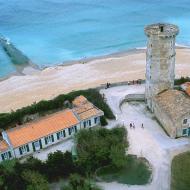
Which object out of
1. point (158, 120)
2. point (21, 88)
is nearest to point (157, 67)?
point (158, 120)

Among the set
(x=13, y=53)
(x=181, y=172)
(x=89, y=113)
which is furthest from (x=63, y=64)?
(x=181, y=172)

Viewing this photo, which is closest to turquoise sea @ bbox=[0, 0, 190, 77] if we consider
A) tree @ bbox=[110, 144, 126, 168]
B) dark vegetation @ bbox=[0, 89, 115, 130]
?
dark vegetation @ bbox=[0, 89, 115, 130]

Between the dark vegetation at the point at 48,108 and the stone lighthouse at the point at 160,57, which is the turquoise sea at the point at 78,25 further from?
the stone lighthouse at the point at 160,57

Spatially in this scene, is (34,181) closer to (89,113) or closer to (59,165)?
(59,165)

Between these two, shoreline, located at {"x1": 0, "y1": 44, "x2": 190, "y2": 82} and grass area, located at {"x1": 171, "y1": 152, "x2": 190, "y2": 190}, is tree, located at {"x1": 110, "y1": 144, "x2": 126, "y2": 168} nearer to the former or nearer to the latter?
grass area, located at {"x1": 171, "y1": 152, "x2": 190, "y2": 190}

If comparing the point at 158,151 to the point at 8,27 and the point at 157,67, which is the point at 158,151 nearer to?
the point at 157,67

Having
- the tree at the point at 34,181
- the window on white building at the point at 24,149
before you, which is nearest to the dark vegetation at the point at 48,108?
the window on white building at the point at 24,149
